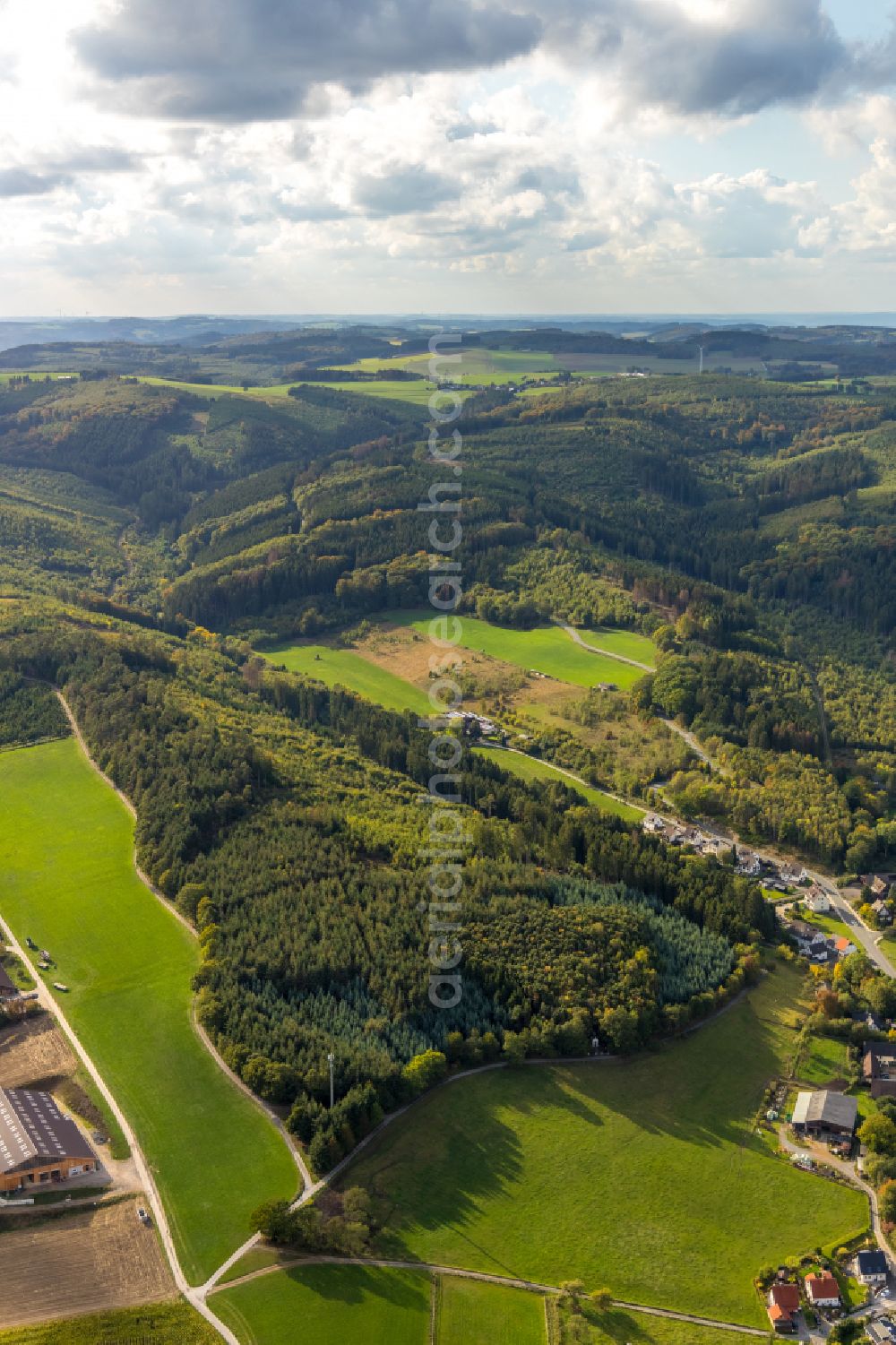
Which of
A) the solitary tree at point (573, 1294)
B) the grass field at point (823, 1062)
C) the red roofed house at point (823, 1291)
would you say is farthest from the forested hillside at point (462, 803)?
the red roofed house at point (823, 1291)

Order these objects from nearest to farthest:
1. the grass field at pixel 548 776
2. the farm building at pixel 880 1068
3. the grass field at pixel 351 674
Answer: the farm building at pixel 880 1068
the grass field at pixel 548 776
the grass field at pixel 351 674

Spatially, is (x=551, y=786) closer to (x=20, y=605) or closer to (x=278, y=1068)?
(x=278, y=1068)

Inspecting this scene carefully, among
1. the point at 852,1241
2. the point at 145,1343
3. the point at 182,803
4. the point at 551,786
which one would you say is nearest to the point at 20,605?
the point at 182,803

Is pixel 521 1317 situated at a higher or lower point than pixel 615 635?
lower

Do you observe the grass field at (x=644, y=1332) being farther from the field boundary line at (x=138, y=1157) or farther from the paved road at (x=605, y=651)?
the paved road at (x=605, y=651)

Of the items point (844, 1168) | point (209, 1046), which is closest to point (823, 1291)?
point (844, 1168)
